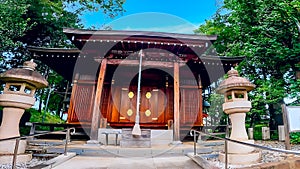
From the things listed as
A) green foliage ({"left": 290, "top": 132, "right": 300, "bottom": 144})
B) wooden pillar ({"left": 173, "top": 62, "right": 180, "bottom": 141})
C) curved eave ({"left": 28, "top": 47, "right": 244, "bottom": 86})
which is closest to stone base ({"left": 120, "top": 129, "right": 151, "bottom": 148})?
wooden pillar ({"left": 173, "top": 62, "right": 180, "bottom": 141})

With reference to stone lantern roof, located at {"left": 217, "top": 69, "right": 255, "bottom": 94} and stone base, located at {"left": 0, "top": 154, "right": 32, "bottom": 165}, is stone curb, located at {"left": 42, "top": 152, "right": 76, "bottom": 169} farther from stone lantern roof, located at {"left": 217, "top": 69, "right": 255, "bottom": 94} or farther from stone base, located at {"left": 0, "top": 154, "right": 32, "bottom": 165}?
stone lantern roof, located at {"left": 217, "top": 69, "right": 255, "bottom": 94}

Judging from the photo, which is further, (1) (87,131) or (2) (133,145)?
(1) (87,131)

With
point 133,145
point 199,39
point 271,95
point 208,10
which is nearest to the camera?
point 133,145

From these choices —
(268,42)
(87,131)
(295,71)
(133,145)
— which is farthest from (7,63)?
(295,71)

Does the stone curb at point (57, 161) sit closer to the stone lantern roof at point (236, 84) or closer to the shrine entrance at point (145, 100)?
the stone lantern roof at point (236, 84)

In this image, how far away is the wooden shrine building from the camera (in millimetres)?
7227

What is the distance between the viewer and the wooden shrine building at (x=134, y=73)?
7227 millimetres

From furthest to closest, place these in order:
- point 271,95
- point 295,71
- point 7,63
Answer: point 7,63 → point 295,71 → point 271,95

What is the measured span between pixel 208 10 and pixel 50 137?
15.7 m

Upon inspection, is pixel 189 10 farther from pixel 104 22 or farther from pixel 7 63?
pixel 7 63

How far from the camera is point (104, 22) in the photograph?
20.0 m

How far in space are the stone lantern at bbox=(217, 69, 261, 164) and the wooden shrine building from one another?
248 centimetres

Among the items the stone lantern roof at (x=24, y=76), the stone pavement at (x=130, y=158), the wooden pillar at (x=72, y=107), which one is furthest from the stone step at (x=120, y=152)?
the wooden pillar at (x=72, y=107)

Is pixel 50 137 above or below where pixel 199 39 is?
below
